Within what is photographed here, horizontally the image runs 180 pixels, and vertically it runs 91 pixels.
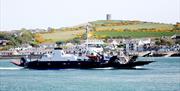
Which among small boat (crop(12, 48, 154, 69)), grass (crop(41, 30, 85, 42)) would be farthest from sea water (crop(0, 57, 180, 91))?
grass (crop(41, 30, 85, 42))

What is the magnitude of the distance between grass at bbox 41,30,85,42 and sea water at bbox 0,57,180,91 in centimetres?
8607

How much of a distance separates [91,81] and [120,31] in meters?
104

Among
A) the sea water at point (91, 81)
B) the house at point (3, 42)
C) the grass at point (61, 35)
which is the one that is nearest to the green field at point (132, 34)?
the grass at point (61, 35)

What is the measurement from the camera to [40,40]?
16850 centimetres

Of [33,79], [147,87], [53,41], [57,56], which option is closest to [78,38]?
[53,41]

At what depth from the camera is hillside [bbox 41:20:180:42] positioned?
517 ft

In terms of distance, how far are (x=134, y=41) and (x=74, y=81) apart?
326 feet

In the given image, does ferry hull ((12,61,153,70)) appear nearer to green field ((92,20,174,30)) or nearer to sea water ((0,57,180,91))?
sea water ((0,57,180,91))

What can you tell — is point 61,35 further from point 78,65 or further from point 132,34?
point 78,65

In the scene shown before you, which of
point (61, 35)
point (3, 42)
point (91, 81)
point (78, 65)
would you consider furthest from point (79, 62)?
point (3, 42)

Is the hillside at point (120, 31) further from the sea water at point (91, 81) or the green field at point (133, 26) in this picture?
the sea water at point (91, 81)

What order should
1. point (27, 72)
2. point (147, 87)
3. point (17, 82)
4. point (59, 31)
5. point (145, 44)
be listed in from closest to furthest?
point (147, 87) < point (17, 82) < point (27, 72) < point (145, 44) < point (59, 31)

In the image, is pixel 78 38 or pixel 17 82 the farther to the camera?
pixel 78 38

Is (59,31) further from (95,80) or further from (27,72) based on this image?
(95,80)
